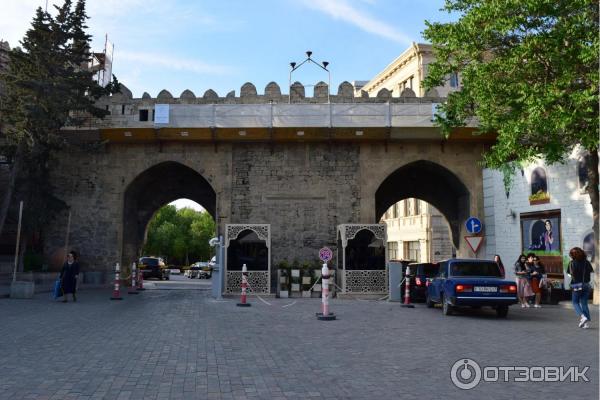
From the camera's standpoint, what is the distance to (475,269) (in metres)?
12.8

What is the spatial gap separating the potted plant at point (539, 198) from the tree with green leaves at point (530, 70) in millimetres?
2227

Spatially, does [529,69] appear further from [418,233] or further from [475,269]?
[418,233]

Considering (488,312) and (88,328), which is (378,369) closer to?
(88,328)

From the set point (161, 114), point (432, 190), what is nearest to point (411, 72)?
point (432, 190)

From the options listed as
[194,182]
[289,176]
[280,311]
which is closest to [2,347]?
[280,311]

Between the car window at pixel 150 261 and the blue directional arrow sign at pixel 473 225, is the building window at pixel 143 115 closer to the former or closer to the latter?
the blue directional arrow sign at pixel 473 225

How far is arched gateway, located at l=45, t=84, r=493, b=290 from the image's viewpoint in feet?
68.2

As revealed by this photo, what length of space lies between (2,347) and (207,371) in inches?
139

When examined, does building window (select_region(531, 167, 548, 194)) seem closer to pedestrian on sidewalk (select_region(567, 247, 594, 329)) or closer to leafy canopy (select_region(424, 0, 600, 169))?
leafy canopy (select_region(424, 0, 600, 169))

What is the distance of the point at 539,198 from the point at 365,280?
6926 mm

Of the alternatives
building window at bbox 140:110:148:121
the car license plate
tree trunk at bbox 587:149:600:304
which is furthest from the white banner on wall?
tree trunk at bbox 587:149:600:304

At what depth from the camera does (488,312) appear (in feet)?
44.4

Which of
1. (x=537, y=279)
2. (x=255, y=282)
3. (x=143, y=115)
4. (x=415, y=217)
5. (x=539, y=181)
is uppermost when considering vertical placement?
(x=143, y=115)

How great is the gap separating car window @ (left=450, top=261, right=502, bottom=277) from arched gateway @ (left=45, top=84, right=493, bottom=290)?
27.4ft
